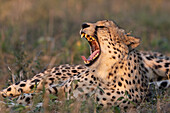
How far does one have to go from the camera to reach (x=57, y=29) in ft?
28.8

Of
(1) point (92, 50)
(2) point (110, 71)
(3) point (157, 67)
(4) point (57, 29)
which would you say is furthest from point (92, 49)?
(4) point (57, 29)

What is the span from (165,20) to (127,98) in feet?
20.0

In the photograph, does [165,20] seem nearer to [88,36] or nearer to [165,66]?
[165,66]

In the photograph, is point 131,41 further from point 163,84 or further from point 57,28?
point 57,28

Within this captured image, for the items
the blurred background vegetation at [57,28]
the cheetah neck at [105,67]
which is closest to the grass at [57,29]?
the blurred background vegetation at [57,28]

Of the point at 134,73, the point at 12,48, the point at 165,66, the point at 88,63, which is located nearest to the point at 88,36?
the point at 88,63

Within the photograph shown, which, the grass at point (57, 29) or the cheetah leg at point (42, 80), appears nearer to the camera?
the cheetah leg at point (42, 80)

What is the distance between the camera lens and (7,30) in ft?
22.9

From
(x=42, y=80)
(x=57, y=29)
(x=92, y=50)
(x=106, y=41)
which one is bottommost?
(x=42, y=80)

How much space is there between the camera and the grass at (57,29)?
561 cm

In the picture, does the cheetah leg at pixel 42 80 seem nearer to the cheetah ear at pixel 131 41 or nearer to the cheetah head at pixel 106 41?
the cheetah head at pixel 106 41

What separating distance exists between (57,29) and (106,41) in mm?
4622

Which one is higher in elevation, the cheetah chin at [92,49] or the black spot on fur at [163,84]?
the cheetah chin at [92,49]

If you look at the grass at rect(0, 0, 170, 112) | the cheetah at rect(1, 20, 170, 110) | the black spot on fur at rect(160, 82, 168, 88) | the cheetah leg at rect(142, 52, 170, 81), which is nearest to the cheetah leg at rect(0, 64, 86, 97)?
the grass at rect(0, 0, 170, 112)
